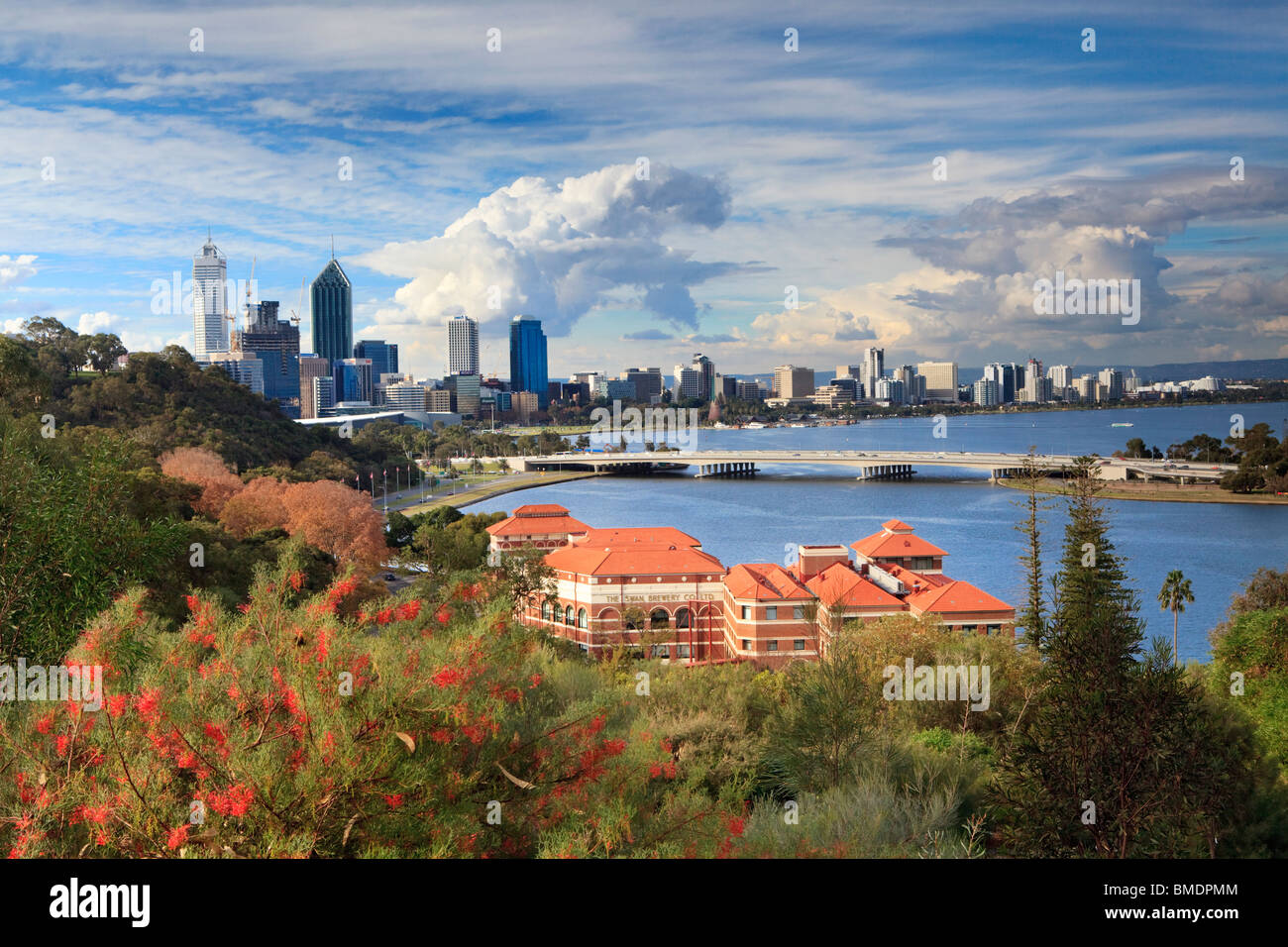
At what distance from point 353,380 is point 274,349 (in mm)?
7521

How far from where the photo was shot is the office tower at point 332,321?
8925 cm

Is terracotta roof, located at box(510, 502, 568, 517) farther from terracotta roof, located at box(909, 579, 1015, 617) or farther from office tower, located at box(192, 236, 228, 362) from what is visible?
office tower, located at box(192, 236, 228, 362)

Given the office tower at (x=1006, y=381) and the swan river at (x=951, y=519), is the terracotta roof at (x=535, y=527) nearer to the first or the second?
the swan river at (x=951, y=519)

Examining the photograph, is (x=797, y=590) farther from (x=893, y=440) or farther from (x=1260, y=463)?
(x=893, y=440)

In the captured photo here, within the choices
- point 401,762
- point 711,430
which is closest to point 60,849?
point 401,762

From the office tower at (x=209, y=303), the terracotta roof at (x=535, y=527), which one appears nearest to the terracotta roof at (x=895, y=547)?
the terracotta roof at (x=535, y=527)

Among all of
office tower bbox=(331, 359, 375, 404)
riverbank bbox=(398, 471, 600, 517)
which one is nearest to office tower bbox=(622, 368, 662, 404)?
office tower bbox=(331, 359, 375, 404)

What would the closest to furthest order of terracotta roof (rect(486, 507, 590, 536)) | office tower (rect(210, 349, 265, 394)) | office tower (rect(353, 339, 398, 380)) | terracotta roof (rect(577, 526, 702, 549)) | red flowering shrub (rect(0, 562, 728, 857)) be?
red flowering shrub (rect(0, 562, 728, 857)) < terracotta roof (rect(577, 526, 702, 549)) < terracotta roof (rect(486, 507, 590, 536)) < office tower (rect(210, 349, 265, 394)) < office tower (rect(353, 339, 398, 380))

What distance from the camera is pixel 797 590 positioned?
14.3 metres

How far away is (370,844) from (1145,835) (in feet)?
11.1

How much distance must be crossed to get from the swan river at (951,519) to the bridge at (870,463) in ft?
3.12

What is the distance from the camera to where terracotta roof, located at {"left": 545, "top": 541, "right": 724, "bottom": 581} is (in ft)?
49.7

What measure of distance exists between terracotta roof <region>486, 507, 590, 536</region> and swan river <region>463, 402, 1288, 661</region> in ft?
13.2
